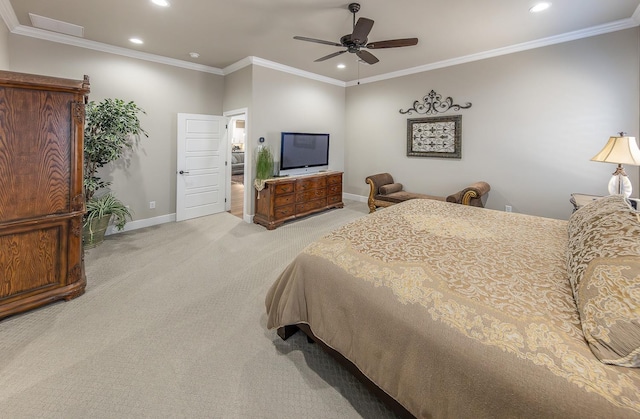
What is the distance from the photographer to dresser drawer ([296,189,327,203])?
5.29 m

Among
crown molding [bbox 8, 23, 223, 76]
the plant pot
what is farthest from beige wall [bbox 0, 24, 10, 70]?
the plant pot

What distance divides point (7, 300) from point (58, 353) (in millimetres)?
799

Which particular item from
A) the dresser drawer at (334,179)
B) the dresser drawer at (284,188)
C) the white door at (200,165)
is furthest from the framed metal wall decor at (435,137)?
the white door at (200,165)

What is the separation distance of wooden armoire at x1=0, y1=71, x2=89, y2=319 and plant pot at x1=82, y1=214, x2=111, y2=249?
4.70ft

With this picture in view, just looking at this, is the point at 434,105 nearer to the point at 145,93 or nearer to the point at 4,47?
the point at 145,93

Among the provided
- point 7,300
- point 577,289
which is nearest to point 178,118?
point 7,300

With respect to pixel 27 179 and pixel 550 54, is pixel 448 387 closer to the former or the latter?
pixel 27 179

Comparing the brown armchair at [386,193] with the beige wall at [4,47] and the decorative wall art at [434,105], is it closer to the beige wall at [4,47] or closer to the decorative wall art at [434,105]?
the decorative wall art at [434,105]

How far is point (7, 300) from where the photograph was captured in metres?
2.23

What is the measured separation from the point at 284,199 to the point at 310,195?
69 centimetres

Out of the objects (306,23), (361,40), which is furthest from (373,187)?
(306,23)

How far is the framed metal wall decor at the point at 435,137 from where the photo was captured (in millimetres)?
5059

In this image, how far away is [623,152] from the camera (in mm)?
2877

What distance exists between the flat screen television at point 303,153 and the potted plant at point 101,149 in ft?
7.78
